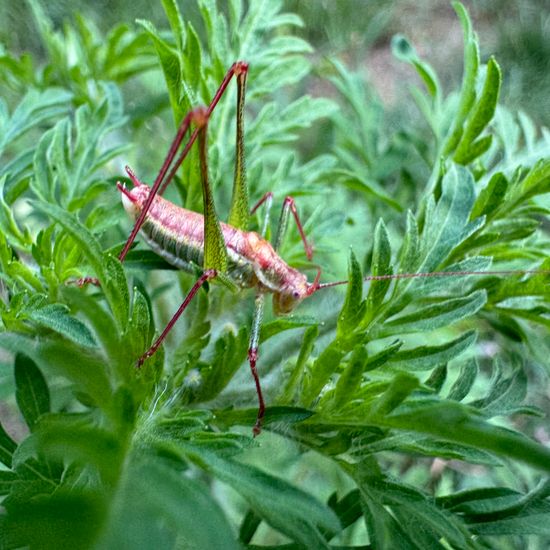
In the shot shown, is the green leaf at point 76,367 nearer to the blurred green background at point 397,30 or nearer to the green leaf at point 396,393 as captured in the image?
the green leaf at point 396,393

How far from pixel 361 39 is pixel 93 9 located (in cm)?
161

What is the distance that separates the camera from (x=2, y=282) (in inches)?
37.2

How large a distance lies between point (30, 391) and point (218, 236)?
0.44m

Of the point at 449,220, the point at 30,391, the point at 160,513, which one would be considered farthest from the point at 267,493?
the point at 449,220

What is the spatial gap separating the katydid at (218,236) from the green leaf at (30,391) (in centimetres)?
18

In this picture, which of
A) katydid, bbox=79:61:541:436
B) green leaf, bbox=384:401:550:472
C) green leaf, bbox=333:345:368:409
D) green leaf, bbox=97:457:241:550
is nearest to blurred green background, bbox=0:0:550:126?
katydid, bbox=79:61:541:436

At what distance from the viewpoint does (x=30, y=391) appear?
84 centimetres

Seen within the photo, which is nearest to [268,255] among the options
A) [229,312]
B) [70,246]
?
[229,312]

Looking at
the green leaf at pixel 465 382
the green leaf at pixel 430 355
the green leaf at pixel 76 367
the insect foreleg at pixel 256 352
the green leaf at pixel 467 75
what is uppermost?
the green leaf at pixel 467 75

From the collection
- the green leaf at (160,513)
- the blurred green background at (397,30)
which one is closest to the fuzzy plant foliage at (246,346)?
the green leaf at (160,513)

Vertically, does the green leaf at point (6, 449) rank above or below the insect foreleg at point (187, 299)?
below

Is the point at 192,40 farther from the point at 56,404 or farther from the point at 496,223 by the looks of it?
the point at 56,404

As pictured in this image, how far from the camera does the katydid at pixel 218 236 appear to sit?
96 cm

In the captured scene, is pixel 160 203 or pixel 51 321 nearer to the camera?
pixel 51 321
